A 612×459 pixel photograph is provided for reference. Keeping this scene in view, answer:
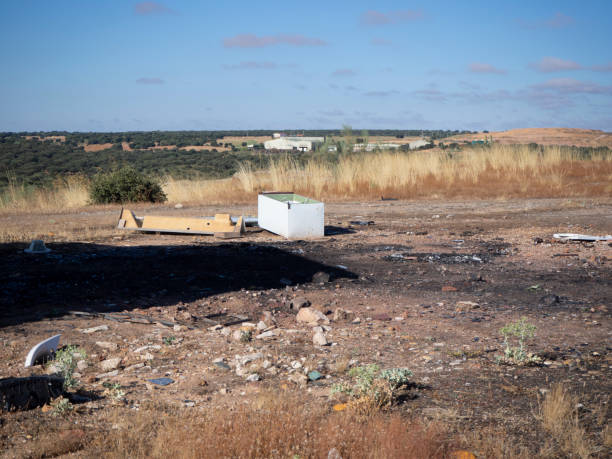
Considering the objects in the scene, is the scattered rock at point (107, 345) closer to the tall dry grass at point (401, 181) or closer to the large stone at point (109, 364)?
the large stone at point (109, 364)

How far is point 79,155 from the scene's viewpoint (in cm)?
4559

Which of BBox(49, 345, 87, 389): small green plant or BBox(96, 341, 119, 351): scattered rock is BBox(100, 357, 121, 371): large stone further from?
BBox(96, 341, 119, 351): scattered rock

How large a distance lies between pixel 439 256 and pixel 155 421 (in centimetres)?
616

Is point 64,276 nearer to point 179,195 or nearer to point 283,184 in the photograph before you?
point 179,195

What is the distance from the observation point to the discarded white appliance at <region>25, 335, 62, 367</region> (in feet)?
13.7

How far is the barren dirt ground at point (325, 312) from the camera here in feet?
12.5

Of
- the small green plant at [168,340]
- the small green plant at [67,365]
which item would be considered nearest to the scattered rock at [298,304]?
the small green plant at [168,340]

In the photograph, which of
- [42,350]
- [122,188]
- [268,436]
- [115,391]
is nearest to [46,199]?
[122,188]

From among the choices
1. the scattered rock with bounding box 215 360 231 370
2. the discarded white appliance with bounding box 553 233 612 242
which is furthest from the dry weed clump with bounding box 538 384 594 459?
the discarded white appliance with bounding box 553 233 612 242

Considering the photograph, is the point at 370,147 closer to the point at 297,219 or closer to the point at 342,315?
the point at 297,219

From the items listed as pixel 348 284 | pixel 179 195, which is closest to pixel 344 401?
pixel 348 284

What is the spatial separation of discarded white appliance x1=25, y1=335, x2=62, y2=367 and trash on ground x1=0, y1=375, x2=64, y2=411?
1.97 feet

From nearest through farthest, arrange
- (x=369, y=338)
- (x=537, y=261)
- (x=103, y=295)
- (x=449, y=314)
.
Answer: (x=369, y=338)
(x=449, y=314)
(x=103, y=295)
(x=537, y=261)

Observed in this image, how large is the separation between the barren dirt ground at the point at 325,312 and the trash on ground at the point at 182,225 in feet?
0.88
